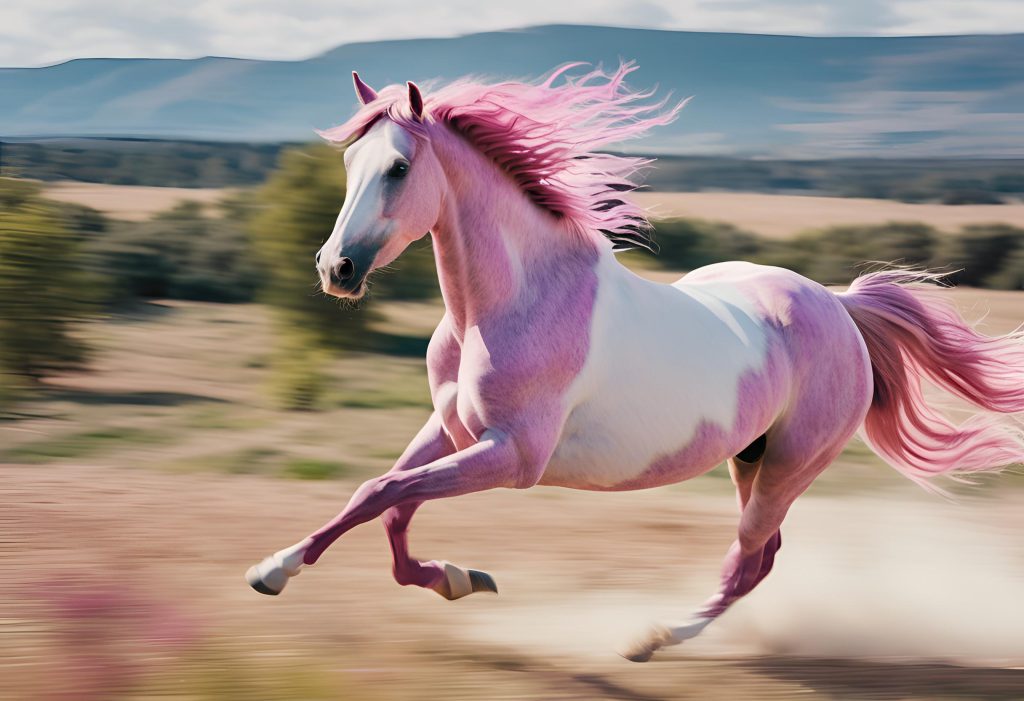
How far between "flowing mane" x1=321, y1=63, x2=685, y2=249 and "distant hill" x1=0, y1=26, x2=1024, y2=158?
346 feet

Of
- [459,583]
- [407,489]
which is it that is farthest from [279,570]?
[459,583]

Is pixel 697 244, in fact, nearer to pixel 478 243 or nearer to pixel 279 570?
pixel 478 243

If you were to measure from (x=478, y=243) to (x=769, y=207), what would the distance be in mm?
46954

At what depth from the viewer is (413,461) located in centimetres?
362

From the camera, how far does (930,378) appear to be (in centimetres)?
457

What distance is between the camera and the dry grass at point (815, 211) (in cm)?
3945

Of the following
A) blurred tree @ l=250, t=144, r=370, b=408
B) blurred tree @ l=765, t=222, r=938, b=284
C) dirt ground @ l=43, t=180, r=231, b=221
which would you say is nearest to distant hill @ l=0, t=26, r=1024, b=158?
dirt ground @ l=43, t=180, r=231, b=221

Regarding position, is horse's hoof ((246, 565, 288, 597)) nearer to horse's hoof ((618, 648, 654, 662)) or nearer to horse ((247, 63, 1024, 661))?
horse ((247, 63, 1024, 661))

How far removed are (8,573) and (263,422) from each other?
538 centimetres

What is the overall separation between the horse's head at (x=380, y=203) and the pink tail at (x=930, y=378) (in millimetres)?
1976

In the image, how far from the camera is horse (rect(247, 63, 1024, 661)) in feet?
10.7

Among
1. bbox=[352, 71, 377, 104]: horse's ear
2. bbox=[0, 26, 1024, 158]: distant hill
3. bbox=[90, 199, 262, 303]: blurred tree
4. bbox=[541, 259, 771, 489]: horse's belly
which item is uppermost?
bbox=[352, 71, 377, 104]: horse's ear

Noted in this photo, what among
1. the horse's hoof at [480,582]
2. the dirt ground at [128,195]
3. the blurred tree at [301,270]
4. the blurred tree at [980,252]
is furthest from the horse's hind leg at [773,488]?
the dirt ground at [128,195]

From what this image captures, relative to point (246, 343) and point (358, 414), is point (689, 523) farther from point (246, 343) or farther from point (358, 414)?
point (246, 343)
